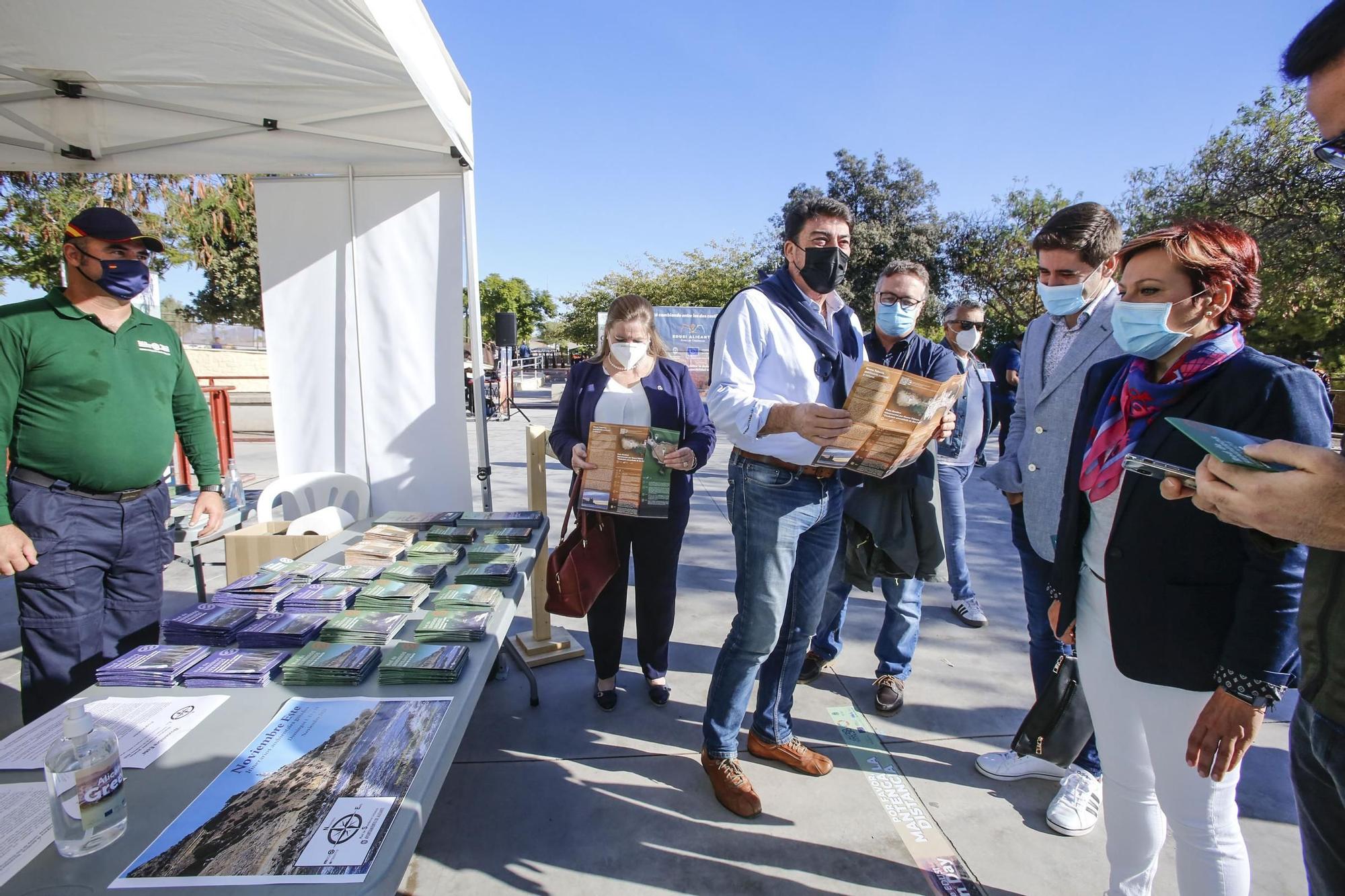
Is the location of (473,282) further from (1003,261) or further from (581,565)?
(1003,261)

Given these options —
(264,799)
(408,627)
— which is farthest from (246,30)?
(264,799)

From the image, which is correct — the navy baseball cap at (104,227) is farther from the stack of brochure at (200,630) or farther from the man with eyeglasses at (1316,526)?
the man with eyeglasses at (1316,526)

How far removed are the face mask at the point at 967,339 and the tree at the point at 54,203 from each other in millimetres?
12106

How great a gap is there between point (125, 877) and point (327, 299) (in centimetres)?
318

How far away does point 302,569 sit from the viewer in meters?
2.27

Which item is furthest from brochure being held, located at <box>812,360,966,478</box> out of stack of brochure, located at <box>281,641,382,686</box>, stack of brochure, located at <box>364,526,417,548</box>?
stack of brochure, located at <box>364,526,417,548</box>

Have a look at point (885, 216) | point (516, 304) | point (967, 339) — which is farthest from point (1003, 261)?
point (516, 304)

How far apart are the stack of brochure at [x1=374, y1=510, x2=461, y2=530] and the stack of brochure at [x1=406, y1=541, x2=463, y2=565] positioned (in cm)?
30

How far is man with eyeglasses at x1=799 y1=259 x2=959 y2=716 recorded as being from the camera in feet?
8.55

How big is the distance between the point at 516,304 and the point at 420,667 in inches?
1965

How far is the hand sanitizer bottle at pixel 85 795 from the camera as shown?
1.03 metres

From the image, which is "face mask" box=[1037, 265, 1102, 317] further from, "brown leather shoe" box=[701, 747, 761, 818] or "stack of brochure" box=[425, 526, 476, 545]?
"stack of brochure" box=[425, 526, 476, 545]

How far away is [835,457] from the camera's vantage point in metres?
1.97

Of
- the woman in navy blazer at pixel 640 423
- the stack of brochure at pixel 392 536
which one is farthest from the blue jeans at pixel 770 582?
the stack of brochure at pixel 392 536
